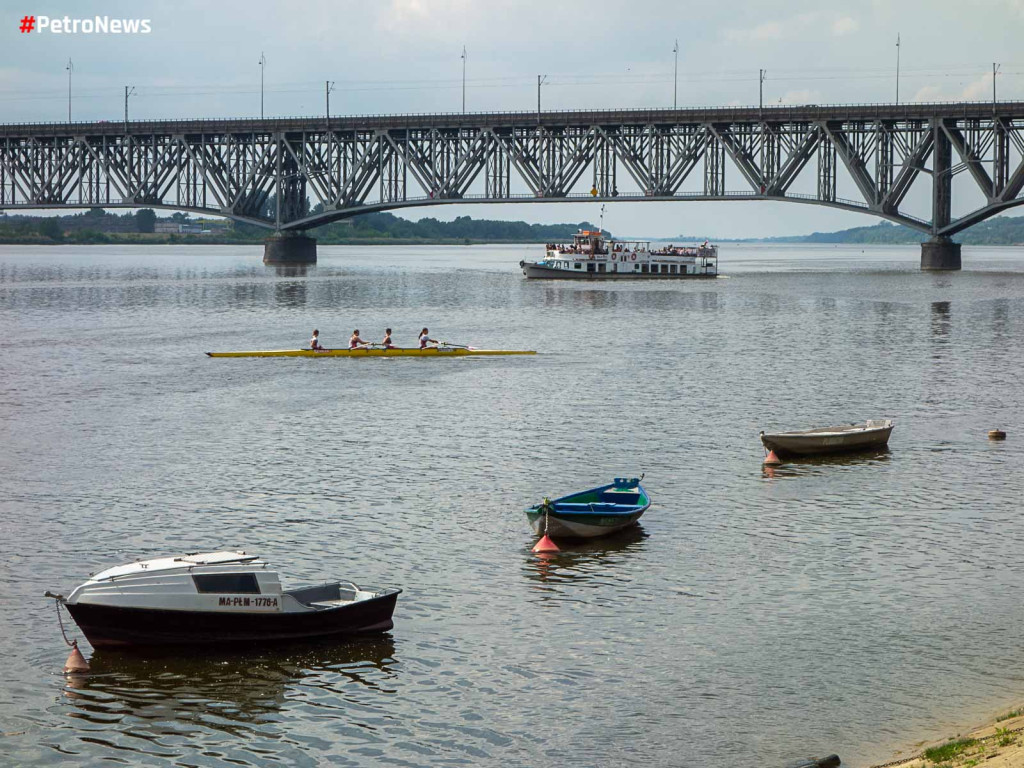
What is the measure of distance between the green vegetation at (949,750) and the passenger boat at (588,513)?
1311cm

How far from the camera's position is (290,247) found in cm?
19412

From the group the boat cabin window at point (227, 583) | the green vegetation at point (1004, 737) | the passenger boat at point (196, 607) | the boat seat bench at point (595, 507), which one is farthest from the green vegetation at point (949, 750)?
the boat seat bench at point (595, 507)

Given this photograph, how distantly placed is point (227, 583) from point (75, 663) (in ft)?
9.22

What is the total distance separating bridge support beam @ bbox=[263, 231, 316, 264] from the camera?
19225cm

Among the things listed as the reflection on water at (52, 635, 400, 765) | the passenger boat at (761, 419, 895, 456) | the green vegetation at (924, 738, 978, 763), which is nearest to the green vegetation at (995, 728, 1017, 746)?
the green vegetation at (924, 738, 978, 763)

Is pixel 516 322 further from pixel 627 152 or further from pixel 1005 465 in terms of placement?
pixel 627 152

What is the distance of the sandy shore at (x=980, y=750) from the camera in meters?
17.4

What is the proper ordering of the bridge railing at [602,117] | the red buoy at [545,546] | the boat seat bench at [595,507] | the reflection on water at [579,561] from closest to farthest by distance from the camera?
the reflection on water at [579,561] < the red buoy at [545,546] < the boat seat bench at [595,507] < the bridge railing at [602,117]

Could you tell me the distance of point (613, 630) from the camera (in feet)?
83.4

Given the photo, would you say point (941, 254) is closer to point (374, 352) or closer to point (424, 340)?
point (424, 340)

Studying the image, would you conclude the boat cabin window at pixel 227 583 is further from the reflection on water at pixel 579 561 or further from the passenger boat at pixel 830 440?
the passenger boat at pixel 830 440

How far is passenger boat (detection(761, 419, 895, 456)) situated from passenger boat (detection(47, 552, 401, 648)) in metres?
Result: 19.8

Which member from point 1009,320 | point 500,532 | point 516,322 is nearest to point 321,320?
point 516,322

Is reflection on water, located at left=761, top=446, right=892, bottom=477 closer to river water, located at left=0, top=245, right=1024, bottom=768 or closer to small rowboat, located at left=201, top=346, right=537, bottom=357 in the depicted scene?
river water, located at left=0, top=245, right=1024, bottom=768
